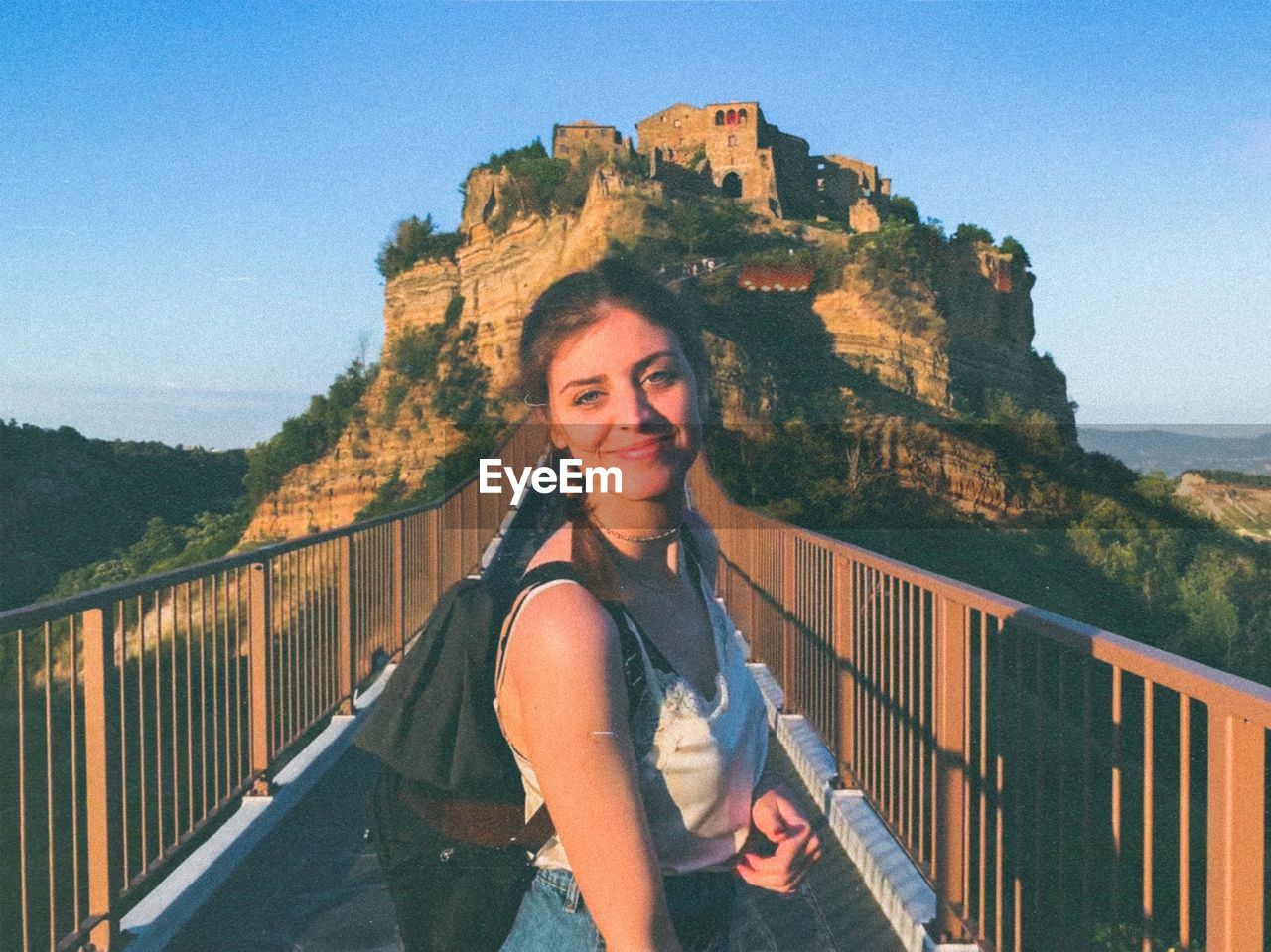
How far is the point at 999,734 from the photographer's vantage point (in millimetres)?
3102

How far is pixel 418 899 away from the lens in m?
1.14

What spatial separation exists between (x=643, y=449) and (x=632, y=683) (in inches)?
11.3

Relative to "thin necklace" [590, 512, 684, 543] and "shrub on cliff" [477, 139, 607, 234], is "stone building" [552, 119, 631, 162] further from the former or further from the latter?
"thin necklace" [590, 512, 684, 543]

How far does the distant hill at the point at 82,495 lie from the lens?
342 ft

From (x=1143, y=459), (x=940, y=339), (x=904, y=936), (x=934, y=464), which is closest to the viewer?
(x=904, y=936)

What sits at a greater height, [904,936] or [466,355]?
Answer: [466,355]

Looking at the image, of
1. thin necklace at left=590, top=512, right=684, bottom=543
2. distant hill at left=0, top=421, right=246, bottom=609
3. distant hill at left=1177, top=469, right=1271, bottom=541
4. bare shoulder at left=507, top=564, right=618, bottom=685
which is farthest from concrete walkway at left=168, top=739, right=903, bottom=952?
distant hill at left=0, top=421, right=246, bottom=609

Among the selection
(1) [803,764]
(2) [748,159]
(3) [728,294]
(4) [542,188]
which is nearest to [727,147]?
(2) [748,159]

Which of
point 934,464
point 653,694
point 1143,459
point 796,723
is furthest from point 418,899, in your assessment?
point 1143,459

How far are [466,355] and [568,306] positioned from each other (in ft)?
228

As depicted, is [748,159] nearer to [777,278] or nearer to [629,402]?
[777,278]

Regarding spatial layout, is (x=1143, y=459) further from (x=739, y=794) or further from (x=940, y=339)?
(x=739, y=794)

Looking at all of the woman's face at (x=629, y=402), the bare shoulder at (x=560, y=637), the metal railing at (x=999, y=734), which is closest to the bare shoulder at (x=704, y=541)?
the woman's face at (x=629, y=402)

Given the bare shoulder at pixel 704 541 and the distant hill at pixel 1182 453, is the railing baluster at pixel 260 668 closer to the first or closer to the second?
the bare shoulder at pixel 704 541
